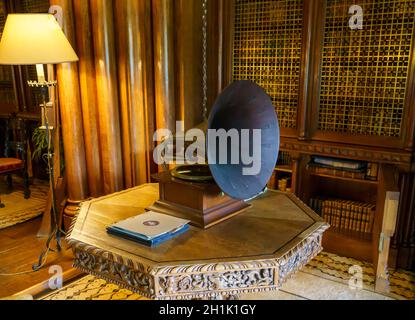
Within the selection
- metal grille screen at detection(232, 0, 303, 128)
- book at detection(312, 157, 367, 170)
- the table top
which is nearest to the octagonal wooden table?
the table top

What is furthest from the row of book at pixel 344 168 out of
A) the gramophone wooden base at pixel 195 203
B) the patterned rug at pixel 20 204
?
the patterned rug at pixel 20 204

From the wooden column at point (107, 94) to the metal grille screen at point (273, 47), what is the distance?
→ 1.05 m

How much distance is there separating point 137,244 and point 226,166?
1.50 feet

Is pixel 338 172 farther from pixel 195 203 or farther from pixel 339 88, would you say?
pixel 195 203

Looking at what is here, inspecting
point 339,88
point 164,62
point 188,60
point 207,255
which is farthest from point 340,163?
point 207,255

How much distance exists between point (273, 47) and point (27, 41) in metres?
1.80

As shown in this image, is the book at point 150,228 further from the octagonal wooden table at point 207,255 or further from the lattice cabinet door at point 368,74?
the lattice cabinet door at point 368,74

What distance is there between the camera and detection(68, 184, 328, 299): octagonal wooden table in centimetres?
127

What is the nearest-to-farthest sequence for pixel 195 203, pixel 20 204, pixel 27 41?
pixel 195 203 → pixel 27 41 → pixel 20 204

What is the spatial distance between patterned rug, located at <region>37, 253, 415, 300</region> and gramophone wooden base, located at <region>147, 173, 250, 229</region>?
37.3 inches

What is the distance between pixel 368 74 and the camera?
2736 mm

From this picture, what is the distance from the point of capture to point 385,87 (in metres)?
2.69
